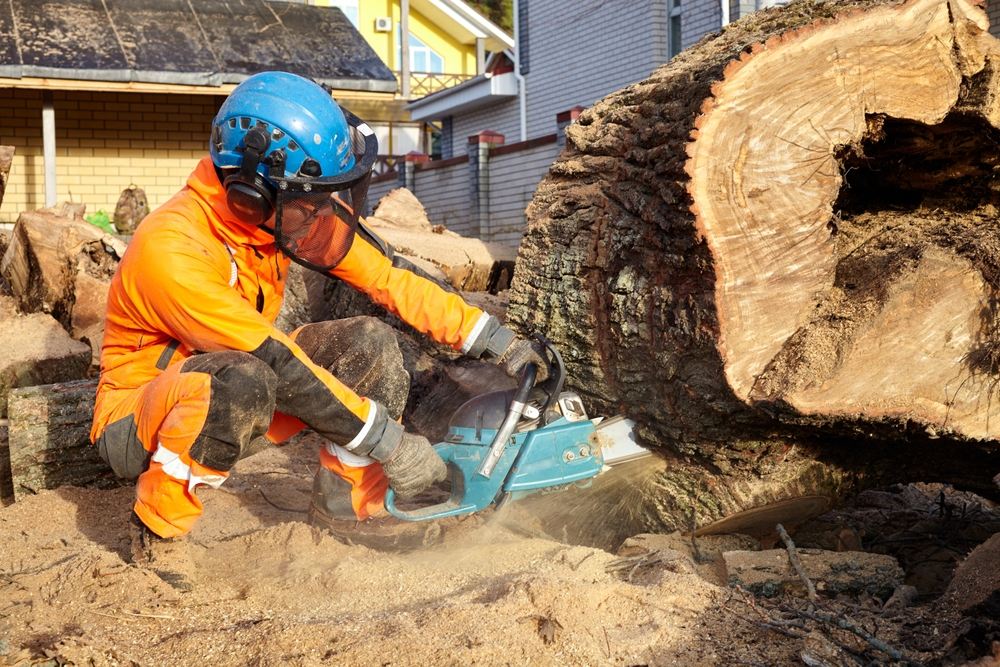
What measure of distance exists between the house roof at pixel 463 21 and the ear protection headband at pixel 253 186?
878 inches

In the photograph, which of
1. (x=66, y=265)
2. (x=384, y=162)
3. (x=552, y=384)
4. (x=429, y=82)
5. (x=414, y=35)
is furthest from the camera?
(x=414, y=35)

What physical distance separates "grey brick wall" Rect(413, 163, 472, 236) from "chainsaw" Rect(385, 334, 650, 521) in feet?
37.3

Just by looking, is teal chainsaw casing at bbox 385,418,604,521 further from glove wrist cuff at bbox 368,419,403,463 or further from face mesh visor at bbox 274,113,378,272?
face mesh visor at bbox 274,113,378,272

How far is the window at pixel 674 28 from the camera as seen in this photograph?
13.3 m

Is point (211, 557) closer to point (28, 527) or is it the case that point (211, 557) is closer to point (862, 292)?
point (28, 527)

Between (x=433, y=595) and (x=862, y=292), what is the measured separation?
171cm

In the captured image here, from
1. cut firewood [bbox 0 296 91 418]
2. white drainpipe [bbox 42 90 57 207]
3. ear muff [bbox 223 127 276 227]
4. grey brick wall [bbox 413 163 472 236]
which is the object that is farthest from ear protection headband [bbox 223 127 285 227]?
grey brick wall [bbox 413 163 472 236]

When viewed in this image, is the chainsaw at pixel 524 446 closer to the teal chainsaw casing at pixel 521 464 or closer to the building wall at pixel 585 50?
the teal chainsaw casing at pixel 521 464

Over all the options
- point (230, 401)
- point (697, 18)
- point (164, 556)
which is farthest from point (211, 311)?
point (697, 18)

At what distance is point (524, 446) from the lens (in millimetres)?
2910

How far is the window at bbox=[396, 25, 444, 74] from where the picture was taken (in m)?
25.1

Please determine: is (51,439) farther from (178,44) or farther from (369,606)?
(178,44)

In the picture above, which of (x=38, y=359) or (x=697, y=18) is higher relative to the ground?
(x=697, y=18)

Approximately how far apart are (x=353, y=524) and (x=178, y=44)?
34.3 ft
